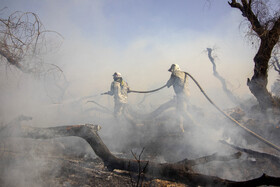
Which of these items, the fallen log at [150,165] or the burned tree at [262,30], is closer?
the fallen log at [150,165]

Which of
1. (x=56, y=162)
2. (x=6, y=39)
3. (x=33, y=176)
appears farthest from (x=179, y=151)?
(x=6, y=39)

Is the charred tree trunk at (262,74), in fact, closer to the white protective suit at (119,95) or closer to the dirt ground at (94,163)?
the dirt ground at (94,163)

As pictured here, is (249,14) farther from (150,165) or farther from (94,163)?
(94,163)

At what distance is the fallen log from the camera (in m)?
2.03

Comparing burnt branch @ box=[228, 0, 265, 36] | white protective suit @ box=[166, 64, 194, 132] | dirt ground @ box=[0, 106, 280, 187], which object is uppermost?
burnt branch @ box=[228, 0, 265, 36]

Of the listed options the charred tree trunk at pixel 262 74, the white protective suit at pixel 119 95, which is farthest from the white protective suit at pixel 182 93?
the white protective suit at pixel 119 95

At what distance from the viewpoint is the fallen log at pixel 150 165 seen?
2.03m

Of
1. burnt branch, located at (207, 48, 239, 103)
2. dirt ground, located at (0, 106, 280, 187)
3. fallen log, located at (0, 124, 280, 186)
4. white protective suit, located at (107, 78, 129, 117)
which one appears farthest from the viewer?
burnt branch, located at (207, 48, 239, 103)

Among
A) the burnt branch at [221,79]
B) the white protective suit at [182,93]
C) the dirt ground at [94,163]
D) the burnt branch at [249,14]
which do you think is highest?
the burnt branch at [221,79]

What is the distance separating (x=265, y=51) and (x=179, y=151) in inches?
171

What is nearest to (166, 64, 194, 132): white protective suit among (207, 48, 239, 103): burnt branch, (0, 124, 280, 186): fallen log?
(0, 124, 280, 186): fallen log

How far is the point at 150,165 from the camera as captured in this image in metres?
2.76

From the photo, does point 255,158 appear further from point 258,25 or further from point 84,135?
point 258,25

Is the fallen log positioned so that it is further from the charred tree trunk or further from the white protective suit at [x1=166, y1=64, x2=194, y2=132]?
the charred tree trunk
